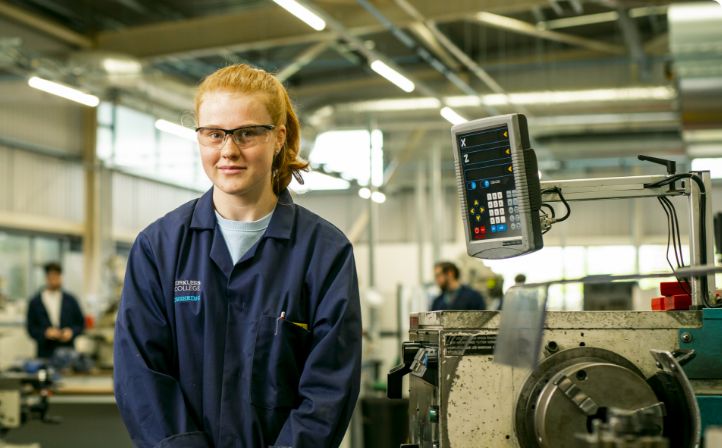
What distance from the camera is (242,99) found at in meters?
1.59

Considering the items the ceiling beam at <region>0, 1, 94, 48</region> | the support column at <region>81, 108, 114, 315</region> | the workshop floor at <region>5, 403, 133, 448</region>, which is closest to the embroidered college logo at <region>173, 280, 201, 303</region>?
the workshop floor at <region>5, 403, 133, 448</region>

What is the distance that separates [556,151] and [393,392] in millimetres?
8864

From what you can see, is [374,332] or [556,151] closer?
[374,332]

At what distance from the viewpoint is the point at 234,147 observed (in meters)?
1.57

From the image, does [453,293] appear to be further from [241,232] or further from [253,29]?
[241,232]

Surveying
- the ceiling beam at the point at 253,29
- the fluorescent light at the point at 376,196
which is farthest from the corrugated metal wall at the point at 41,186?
the fluorescent light at the point at 376,196

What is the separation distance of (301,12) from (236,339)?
3.93 m

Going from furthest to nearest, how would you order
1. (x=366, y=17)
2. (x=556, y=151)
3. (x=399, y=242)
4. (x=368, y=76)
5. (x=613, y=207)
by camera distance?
(x=399, y=242)
(x=613, y=207)
(x=368, y=76)
(x=556, y=151)
(x=366, y=17)

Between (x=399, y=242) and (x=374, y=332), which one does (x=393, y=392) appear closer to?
(x=374, y=332)

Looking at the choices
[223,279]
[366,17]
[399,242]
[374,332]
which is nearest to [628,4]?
[366,17]

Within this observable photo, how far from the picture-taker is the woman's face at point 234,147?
62.1 inches

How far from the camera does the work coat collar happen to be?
164 cm

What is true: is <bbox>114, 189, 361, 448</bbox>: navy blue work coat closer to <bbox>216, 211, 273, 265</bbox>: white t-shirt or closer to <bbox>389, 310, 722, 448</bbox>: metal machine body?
<bbox>216, 211, 273, 265</bbox>: white t-shirt

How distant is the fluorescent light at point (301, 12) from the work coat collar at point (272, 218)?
11.4 feet
